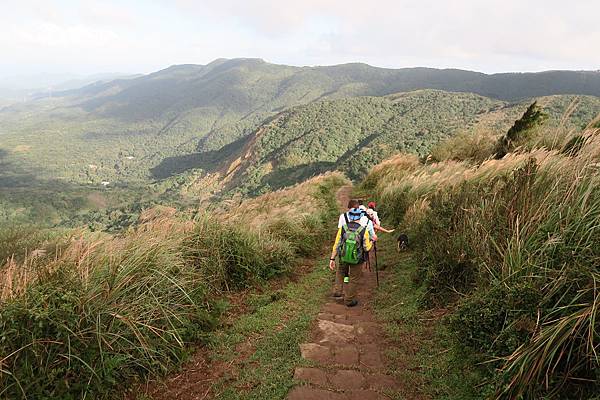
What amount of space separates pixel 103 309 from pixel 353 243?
3.49 meters

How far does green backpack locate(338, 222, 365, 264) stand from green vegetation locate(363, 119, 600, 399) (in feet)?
3.62

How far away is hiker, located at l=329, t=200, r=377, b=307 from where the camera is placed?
17.8ft

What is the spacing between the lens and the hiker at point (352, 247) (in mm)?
5418

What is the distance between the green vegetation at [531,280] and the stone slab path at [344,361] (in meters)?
0.77

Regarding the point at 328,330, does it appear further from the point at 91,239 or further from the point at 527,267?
the point at 91,239

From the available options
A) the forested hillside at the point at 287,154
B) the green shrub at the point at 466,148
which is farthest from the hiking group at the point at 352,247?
the forested hillside at the point at 287,154

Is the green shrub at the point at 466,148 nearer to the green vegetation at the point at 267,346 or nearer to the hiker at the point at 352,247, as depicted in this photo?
the hiker at the point at 352,247

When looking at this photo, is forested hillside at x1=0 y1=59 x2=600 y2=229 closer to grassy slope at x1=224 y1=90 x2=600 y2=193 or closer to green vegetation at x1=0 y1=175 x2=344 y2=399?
grassy slope at x1=224 y1=90 x2=600 y2=193

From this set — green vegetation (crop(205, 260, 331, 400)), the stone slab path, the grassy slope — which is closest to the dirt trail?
the stone slab path

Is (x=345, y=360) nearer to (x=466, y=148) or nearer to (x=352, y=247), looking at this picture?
(x=352, y=247)

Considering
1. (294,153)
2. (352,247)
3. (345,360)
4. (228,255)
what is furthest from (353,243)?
(294,153)

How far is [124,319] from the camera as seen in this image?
310cm

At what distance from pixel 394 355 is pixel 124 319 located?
2636 mm

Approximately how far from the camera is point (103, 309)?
10.2ft
